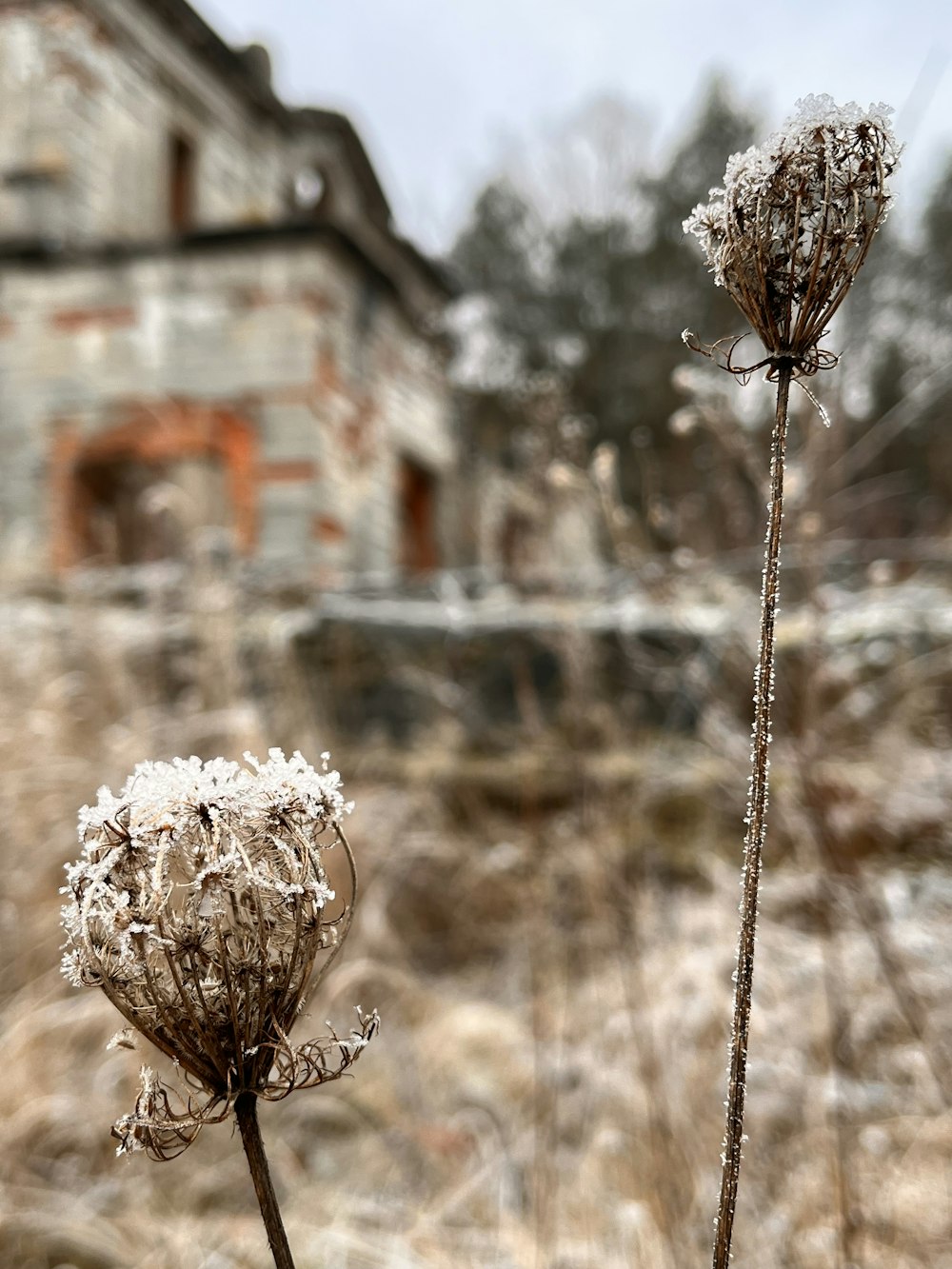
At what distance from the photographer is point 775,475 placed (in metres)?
0.48

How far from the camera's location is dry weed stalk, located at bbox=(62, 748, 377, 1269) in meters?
0.53

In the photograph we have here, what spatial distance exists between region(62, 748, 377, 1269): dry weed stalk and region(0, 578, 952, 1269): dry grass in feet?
3.39

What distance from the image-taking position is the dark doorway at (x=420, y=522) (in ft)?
36.7

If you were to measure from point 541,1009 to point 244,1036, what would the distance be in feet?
8.26

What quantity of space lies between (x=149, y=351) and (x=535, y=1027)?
7.16 m

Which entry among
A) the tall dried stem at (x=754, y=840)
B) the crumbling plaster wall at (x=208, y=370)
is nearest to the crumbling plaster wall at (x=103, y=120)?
the crumbling plaster wall at (x=208, y=370)

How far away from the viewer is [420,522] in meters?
11.4

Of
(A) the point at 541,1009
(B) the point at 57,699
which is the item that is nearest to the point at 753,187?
(A) the point at 541,1009

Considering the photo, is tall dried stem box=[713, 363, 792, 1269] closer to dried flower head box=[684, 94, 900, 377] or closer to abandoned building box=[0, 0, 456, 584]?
dried flower head box=[684, 94, 900, 377]

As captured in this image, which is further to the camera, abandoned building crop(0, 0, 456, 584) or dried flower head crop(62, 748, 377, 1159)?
abandoned building crop(0, 0, 456, 584)

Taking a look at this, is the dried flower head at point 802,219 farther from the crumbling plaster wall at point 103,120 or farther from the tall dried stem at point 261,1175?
the crumbling plaster wall at point 103,120

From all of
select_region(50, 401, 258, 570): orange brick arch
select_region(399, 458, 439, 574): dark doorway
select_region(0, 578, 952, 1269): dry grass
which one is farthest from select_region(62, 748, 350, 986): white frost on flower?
select_region(399, 458, 439, 574): dark doorway

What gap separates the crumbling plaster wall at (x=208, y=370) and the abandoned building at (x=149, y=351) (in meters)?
0.01

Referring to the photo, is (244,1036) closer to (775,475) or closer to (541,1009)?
(775,475)
